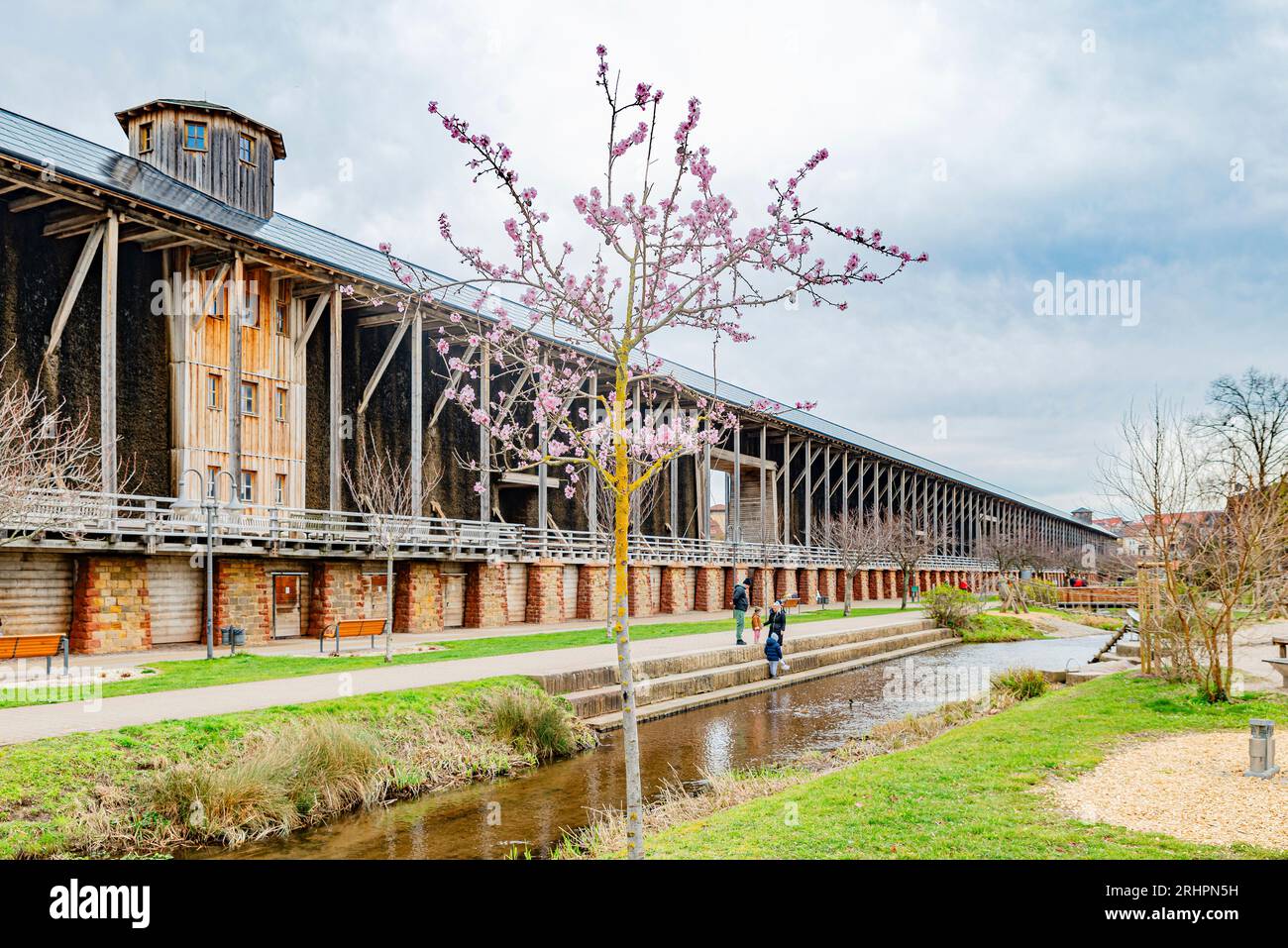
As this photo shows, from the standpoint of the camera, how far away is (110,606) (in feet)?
57.4

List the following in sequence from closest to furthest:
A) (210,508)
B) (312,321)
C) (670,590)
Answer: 1. (210,508)
2. (312,321)
3. (670,590)

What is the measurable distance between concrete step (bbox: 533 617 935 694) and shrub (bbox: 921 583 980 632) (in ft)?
19.1

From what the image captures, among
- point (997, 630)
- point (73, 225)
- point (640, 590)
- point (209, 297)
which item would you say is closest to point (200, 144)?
point (209, 297)

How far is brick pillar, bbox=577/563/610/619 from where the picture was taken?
101 feet

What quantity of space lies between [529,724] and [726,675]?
667cm

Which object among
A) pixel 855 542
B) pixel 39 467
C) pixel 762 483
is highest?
pixel 762 483

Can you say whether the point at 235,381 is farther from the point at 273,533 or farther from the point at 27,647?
the point at 27,647

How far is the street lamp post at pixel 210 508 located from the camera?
15844 millimetres

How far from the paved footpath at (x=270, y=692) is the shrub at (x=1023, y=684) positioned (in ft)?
20.0

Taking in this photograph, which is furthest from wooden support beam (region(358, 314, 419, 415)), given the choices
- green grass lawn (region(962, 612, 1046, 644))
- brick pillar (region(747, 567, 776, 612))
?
green grass lawn (region(962, 612, 1046, 644))

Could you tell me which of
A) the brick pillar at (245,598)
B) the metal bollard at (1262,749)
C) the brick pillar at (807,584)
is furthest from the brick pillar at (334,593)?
the brick pillar at (807,584)

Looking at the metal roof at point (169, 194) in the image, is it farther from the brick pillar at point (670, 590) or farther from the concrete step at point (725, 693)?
the brick pillar at point (670, 590)
